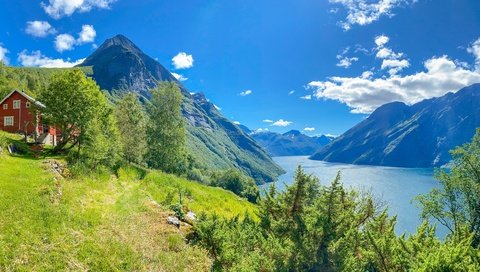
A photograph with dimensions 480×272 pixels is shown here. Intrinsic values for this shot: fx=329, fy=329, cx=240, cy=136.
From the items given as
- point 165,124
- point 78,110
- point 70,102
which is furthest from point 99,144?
point 165,124

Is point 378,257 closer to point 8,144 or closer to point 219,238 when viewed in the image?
point 219,238

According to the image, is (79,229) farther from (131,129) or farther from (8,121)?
(8,121)

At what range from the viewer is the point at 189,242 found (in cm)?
2148

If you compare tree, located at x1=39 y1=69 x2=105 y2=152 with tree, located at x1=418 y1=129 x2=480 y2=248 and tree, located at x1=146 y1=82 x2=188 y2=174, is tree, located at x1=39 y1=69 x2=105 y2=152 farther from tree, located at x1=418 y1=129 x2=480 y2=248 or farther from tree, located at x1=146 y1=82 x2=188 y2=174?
tree, located at x1=418 y1=129 x2=480 y2=248

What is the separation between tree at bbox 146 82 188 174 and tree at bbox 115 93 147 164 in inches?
71.6

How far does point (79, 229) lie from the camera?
62.7ft

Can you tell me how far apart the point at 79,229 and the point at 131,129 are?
41.2 metres

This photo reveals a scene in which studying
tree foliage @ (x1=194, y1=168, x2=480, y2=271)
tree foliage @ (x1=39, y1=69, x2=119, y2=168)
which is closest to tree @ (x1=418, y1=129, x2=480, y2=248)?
tree foliage @ (x1=194, y1=168, x2=480, y2=271)

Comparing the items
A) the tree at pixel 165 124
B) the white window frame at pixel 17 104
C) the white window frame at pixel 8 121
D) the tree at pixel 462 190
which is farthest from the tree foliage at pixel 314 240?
the white window frame at pixel 8 121

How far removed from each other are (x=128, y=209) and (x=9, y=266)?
9.91 m

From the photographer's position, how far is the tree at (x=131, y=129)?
56.4 meters

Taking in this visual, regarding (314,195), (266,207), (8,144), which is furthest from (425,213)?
(8,144)

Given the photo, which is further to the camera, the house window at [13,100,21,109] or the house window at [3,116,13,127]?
the house window at [3,116,13,127]

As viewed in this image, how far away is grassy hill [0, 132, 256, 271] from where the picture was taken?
1639cm
